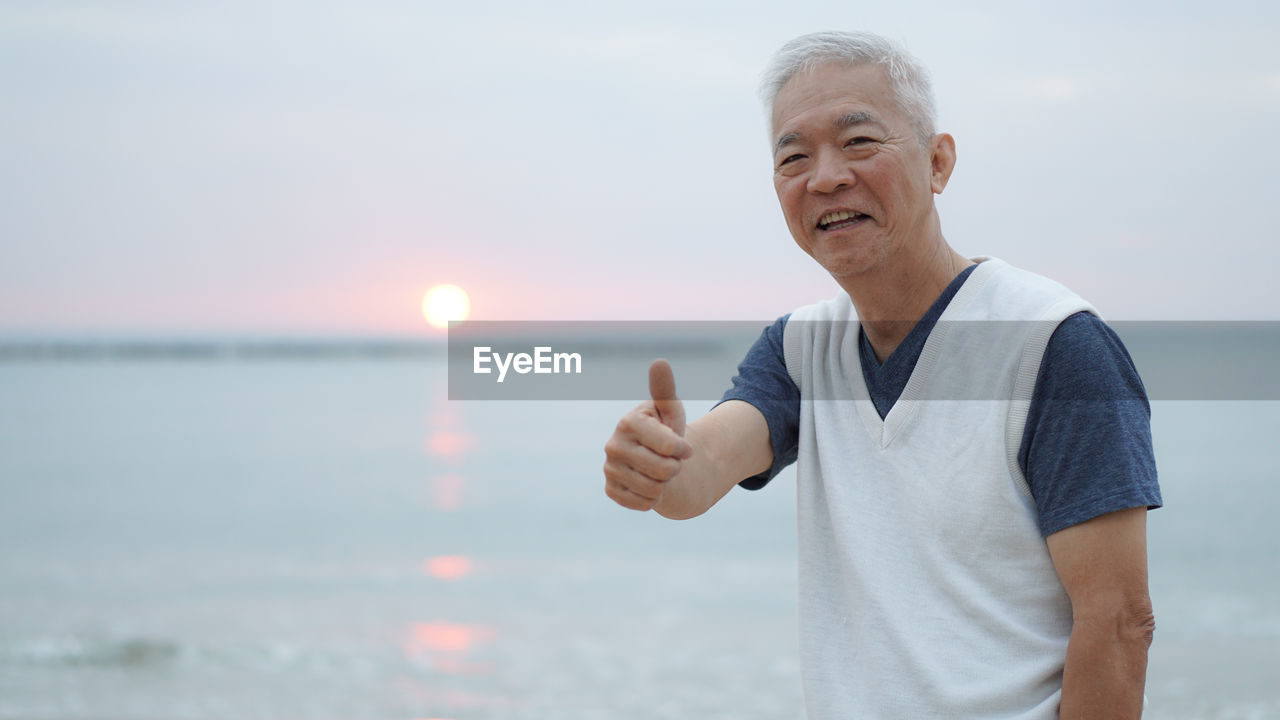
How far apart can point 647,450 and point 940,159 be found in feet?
2.67

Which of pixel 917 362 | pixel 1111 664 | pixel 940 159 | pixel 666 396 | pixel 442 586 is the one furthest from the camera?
pixel 442 586

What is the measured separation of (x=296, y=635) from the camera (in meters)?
7.48

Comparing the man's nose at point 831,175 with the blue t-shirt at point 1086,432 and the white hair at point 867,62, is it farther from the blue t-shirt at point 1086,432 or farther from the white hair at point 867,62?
the blue t-shirt at point 1086,432

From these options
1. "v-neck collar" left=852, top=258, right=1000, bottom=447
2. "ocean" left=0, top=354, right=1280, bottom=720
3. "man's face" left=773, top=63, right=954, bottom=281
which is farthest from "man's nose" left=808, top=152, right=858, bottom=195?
"ocean" left=0, top=354, right=1280, bottom=720

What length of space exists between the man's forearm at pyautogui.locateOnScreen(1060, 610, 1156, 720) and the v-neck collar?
1.38ft

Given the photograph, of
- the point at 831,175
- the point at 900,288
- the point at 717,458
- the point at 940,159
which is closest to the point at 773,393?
the point at 717,458

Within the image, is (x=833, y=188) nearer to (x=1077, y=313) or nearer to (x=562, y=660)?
(x=1077, y=313)

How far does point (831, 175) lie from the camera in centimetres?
175

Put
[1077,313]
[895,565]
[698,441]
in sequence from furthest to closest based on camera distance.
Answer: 1. [698,441]
2. [895,565]
3. [1077,313]

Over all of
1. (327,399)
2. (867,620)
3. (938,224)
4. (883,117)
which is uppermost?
(327,399)

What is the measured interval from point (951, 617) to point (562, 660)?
18.7ft

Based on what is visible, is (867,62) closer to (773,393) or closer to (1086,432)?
(773,393)

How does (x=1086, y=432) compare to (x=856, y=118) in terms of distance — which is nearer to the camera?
(x=1086, y=432)

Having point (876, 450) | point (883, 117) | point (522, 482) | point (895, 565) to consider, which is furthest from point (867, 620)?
point (522, 482)
